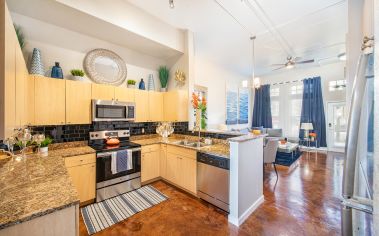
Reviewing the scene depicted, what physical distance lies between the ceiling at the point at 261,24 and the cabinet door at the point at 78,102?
174cm

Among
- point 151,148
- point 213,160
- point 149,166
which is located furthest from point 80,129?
point 213,160

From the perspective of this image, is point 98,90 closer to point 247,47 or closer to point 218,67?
point 247,47

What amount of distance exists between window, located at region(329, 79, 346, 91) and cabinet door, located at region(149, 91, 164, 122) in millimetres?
6344

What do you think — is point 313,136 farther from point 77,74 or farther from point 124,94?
point 77,74

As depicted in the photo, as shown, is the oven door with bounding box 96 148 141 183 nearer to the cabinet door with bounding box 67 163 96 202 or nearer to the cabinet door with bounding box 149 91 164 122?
the cabinet door with bounding box 67 163 96 202

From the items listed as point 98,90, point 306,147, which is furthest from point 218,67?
point 306,147

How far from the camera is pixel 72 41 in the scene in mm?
2938

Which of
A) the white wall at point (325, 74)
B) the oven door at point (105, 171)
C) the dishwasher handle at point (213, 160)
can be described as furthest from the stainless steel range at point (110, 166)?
the white wall at point (325, 74)

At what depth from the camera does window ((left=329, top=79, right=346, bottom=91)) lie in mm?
5672

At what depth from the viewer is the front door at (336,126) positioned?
592 cm

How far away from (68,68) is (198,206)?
3.36m

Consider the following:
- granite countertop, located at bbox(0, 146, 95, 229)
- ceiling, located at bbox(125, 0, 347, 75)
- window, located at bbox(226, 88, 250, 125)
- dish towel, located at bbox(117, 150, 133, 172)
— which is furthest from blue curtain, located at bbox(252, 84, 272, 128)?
granite countertop, located at bbox(0, 146, 95, 229)

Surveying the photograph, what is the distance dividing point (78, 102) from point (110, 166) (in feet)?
4.05

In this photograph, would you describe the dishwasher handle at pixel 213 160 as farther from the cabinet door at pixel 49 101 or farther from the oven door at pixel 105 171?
the cabinet door at pixel 49 101
